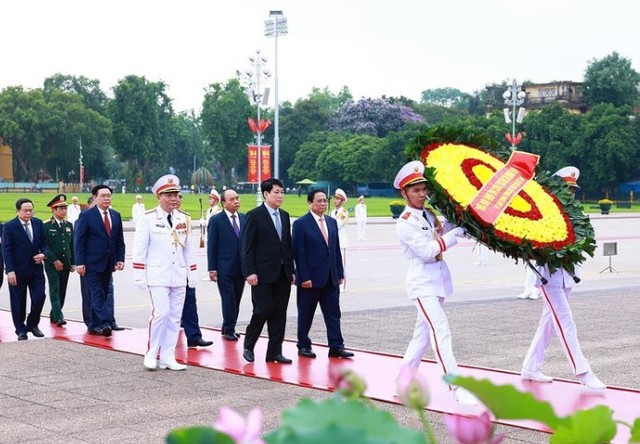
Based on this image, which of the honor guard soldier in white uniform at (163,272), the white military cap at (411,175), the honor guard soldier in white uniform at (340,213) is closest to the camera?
the white military cap at (411,175)

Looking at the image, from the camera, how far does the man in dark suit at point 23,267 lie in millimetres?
12172

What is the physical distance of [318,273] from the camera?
34.0ft

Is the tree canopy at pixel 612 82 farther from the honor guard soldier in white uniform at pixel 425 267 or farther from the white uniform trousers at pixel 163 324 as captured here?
the honor guard soldier in white uniform at pixel 425 267

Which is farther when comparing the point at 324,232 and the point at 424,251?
the point at 324,232

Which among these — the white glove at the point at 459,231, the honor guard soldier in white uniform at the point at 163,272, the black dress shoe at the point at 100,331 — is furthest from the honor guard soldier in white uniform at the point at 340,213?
the white glove at the point at 459,231

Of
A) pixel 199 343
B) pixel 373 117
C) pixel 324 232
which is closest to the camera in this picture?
pixel 324 232

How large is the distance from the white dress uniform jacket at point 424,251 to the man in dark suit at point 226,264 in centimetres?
406

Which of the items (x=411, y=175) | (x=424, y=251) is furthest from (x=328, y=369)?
(x=411, y=175)

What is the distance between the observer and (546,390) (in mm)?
8648

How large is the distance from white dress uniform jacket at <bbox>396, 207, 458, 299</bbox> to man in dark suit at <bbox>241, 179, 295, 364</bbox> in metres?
2.46

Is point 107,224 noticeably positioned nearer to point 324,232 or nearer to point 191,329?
point 191,329

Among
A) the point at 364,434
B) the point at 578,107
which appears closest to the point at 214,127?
the point at 578,107

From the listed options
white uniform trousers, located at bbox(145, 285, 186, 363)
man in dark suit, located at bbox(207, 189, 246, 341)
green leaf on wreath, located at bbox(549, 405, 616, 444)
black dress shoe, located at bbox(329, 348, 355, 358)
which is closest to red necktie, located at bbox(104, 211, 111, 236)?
man in dark suit, located at bbox(207, 189, 246, 341)

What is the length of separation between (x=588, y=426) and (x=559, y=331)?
732 centimetres
